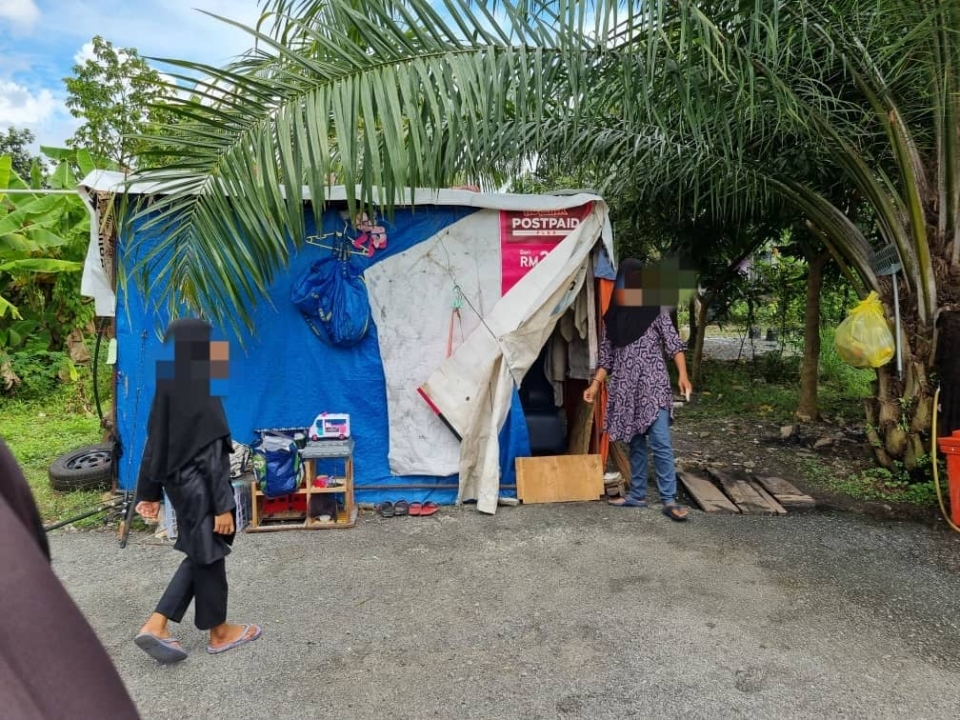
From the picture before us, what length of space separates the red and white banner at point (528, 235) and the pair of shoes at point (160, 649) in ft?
10.9

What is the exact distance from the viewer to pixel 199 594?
9.81 feet

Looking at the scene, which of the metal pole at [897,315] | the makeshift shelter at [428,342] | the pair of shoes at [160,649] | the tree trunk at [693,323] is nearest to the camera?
the pair of shoes at [160,649]

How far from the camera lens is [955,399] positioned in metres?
4.89

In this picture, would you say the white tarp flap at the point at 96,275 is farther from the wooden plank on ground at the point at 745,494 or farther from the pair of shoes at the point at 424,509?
the wooden plank on ground at the point at 745,494

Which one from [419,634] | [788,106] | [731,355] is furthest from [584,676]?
[731,355]

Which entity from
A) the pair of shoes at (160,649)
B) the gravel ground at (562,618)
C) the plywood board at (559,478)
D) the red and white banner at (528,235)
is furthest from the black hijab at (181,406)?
the plywood board at (559,478)

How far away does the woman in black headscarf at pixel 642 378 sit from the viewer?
15.9 feet

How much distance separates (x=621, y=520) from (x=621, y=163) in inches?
132

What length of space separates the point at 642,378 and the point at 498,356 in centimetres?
114

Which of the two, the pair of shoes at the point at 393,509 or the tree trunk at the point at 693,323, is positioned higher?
the tree trunk at the point at 693,323

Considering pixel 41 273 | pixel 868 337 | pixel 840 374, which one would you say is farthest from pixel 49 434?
pixel 840 374

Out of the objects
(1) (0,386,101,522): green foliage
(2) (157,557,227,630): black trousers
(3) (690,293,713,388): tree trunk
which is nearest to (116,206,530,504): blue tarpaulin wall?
(1) (0,386,101,522): green foliage

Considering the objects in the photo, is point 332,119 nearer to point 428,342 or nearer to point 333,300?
point 333,300

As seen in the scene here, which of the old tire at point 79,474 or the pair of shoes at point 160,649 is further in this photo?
the old tire at point 79,474
